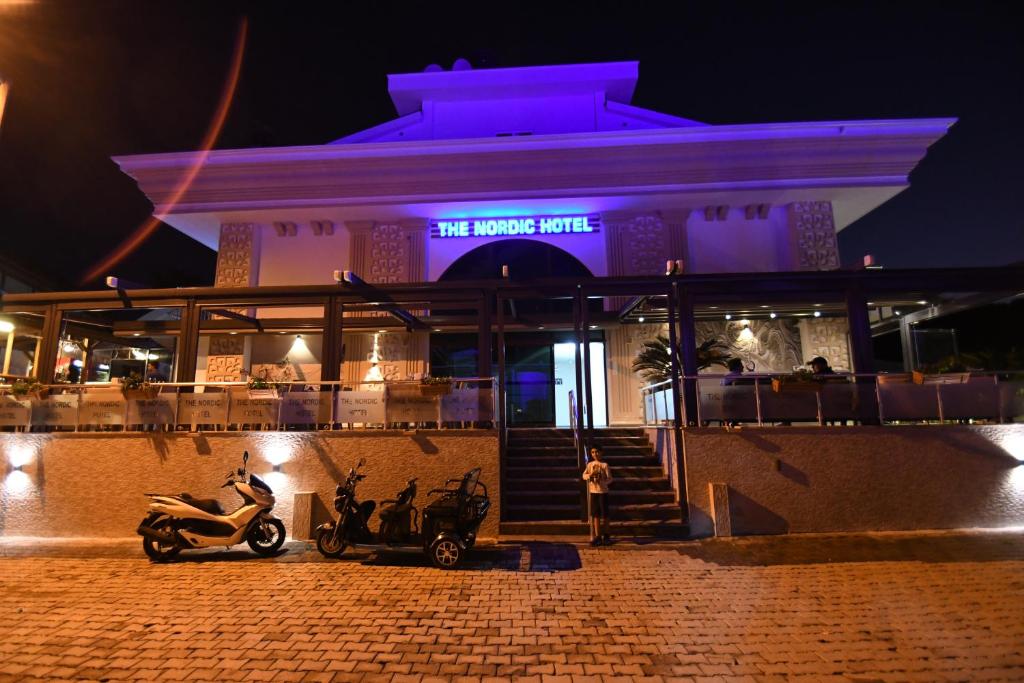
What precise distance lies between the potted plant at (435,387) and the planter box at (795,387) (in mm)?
5736

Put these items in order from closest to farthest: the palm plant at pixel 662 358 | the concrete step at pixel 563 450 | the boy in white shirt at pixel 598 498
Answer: the boy in white shirt at pixel 598 498 < the concrete step at pixel 563 450 < the palm plant at pixel 662 358

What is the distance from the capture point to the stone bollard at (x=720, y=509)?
8.36 meters

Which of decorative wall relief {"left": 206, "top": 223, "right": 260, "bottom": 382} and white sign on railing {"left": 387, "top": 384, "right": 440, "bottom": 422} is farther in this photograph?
decorative wall relief {"left": 206, "top": 223, "right": 260, "bottom": 382}

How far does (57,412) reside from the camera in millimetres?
9328

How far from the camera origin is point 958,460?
8.59 metres

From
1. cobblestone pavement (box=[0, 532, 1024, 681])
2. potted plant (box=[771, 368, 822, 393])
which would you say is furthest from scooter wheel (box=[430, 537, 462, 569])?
potted plant (box=[771, 368, 822, 393])

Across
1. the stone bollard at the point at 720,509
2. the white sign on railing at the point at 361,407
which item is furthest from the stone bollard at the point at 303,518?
the stone bollard at the point at 720,509

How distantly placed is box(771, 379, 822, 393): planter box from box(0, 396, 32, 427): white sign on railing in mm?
13451

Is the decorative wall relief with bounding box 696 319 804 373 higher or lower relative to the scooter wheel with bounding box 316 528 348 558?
higher

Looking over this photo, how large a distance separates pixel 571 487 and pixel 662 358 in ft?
21.7

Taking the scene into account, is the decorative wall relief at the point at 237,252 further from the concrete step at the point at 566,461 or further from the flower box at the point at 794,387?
the flower box at the point at 794,387

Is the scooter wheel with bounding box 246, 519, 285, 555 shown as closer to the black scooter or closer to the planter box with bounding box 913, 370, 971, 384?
the black scooter

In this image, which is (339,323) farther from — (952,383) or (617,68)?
(617,68)

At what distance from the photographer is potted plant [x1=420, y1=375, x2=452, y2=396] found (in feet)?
29.2
